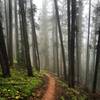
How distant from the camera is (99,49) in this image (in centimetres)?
1717

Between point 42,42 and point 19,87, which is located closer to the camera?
point 19,87

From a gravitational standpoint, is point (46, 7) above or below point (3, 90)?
above

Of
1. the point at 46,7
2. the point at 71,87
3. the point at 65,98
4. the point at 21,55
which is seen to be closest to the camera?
the point at 65,98

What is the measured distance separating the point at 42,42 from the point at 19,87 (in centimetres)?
3162

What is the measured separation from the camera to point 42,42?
4181 cm

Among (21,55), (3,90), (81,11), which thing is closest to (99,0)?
(81,11)

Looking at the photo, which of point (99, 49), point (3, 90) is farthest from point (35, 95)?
point (99, 49)

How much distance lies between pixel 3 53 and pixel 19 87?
83.7 inches

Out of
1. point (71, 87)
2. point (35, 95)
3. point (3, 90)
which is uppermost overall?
point (3, 90)

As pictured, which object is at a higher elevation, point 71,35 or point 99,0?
point 99,0

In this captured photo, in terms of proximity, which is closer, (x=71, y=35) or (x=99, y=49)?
(x=71, y=35)

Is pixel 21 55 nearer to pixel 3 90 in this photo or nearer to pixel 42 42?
pixel 3 90

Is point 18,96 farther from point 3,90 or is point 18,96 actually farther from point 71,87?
point 71,87

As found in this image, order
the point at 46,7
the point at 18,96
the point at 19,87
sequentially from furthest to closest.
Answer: the point at 46,7 → the point at 19,87 → the point at 18,96
